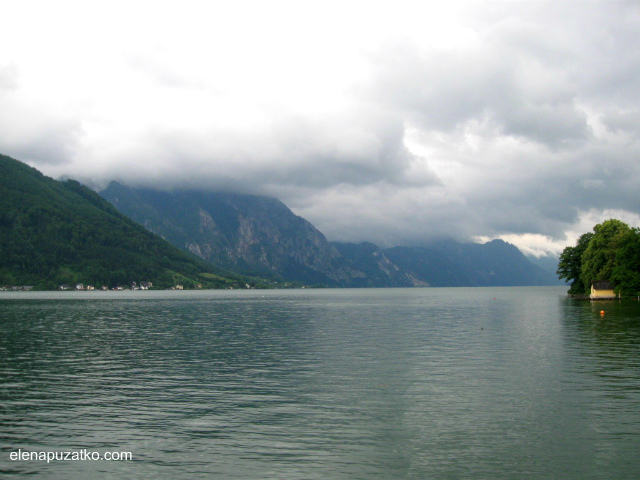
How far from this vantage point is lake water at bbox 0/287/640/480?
25.1m

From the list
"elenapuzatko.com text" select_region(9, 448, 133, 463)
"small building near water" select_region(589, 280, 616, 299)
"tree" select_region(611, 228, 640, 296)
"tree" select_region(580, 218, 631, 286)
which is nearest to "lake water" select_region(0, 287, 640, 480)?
"elenapuzatko.com text" select_region(9, 448, 133, 463)

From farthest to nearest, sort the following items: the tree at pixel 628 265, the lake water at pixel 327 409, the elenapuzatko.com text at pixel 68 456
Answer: the tree at pixel 628 265 < the elenapuzatko.com text at pixel 68 456 < the lake water at pixel 327 409

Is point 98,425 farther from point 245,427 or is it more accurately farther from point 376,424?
point 376,424

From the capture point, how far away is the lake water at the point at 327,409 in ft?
82.5

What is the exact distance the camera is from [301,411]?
3491 centimetres

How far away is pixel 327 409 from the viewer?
35469 mm

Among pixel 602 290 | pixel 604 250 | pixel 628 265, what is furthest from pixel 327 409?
pixel 602 290

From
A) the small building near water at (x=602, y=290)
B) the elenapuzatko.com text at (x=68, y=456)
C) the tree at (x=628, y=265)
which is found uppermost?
the tree at (x=628, y=265)

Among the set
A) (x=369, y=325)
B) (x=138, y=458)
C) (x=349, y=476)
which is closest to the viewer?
(x=349, y=476)

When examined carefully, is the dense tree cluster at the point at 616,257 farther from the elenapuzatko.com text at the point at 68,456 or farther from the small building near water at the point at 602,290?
the elenapuzatko.com text at the point at 68,456

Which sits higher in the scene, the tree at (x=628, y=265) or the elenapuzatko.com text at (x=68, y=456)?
the tree at (x=628, y=265)

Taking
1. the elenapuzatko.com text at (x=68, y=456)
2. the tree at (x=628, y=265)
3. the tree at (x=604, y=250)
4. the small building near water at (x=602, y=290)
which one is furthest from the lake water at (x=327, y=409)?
the small building near water at (x=602, y=290)

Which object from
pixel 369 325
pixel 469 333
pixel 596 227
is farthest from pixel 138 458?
pixel 596 227

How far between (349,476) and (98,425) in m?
17.0
